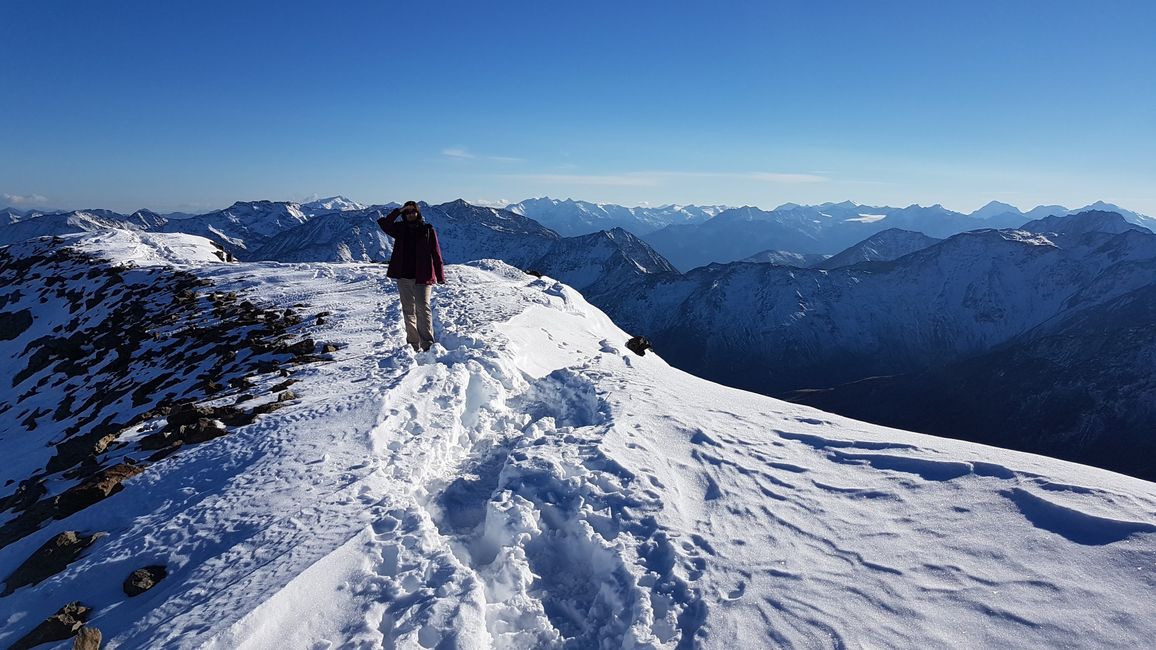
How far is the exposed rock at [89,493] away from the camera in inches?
311

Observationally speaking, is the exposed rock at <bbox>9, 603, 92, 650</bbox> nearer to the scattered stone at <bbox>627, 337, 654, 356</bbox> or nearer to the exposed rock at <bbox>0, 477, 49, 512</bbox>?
the exposed rock at <bbox>0, 477, 49, 512</bbox>

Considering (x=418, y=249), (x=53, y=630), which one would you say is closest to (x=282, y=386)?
(x=418, y=249)

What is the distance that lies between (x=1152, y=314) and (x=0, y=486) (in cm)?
22348

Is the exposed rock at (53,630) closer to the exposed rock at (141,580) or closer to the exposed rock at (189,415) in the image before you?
the exposed rock at (141,580)

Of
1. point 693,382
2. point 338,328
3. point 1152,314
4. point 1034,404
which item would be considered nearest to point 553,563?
point 693,382

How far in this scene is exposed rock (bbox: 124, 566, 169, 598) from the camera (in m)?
6.11

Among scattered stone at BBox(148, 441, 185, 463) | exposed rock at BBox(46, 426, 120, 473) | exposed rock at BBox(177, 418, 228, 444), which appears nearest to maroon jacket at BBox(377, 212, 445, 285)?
exposed rock at BBox(177, 418, 228, 444)

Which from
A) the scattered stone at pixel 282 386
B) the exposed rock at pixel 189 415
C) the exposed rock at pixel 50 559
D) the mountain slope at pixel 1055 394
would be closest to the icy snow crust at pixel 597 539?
the exposed rock at pixel 50 559

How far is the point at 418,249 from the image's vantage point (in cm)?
1415

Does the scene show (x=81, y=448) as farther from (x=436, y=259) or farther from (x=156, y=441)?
(x=436, y=259)

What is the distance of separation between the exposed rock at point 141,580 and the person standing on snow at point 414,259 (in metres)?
8.54

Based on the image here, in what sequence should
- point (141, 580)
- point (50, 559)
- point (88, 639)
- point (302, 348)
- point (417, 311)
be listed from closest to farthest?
point (88, 639) < point (141, 580) < point (50, 559) < point (417, 311) < point (302, 348)

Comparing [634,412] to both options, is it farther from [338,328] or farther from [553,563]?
[338,328]

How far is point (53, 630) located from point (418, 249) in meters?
10.1
